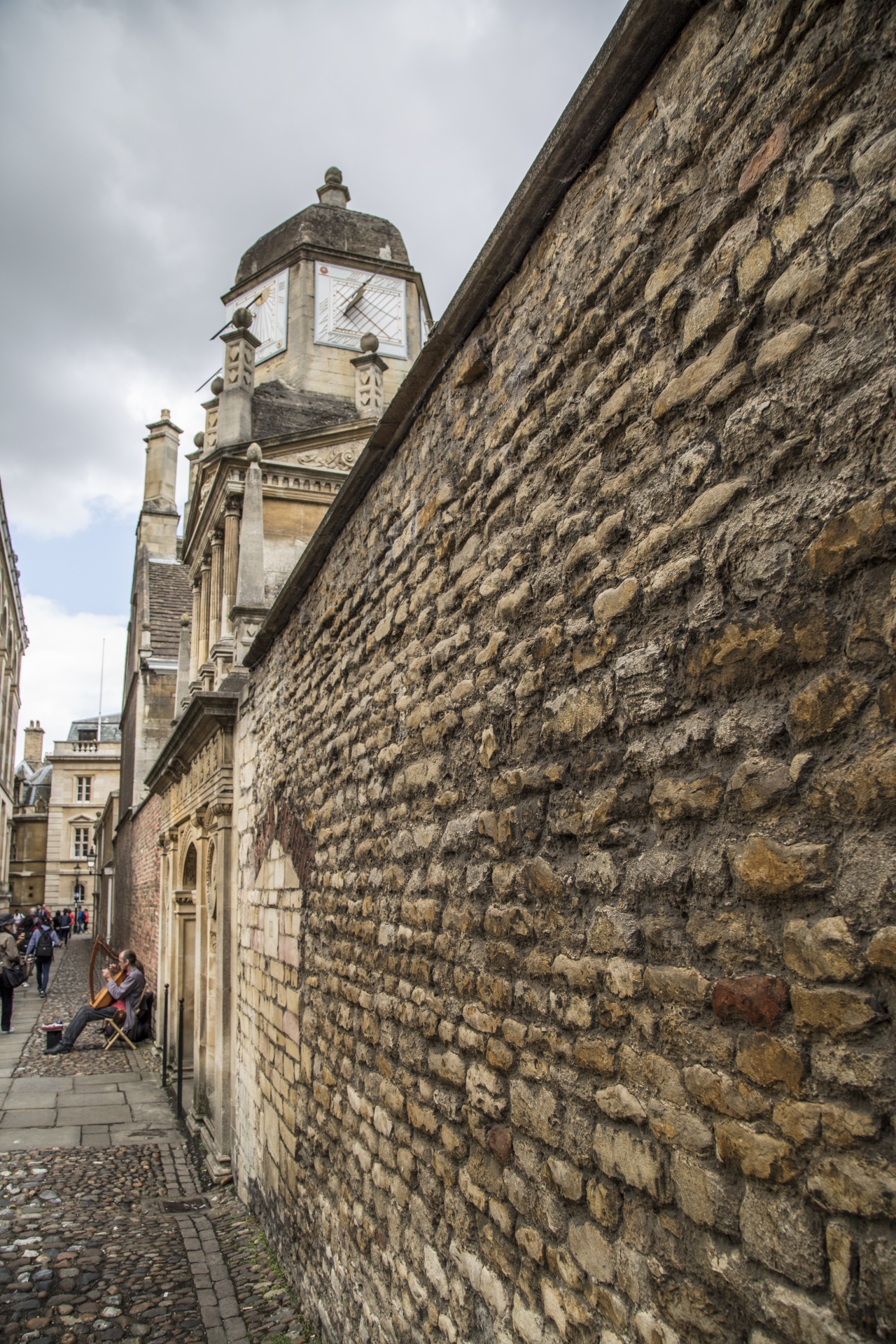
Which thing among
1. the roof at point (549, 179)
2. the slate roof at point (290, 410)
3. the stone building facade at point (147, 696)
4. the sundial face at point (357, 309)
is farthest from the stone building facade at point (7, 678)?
the roof at point (549, 179)

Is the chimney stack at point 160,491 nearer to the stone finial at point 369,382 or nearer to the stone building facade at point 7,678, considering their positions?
the stone building facade at point 7,678

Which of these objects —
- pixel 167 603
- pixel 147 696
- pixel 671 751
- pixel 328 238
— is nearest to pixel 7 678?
pixel 167 603

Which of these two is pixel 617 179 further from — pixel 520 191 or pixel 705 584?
pixel 705 584

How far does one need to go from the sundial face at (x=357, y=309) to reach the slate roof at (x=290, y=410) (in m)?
1.11

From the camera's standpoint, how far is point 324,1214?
13.6 feet

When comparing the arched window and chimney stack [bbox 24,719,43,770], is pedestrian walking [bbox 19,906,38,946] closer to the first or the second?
the arched window

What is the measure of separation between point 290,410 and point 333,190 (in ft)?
18.8

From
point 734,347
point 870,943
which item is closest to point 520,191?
point 734,347

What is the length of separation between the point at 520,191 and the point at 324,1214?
449 centimetres

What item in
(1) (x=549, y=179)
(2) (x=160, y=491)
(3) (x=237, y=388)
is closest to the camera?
(1) (x=549, y=179)

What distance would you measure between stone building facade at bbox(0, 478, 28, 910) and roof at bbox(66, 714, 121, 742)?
Result: 943 cm

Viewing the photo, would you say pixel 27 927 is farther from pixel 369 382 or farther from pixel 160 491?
pixel 369 382

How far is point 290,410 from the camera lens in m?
12.8

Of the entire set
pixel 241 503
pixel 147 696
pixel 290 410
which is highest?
pixel 290 410
